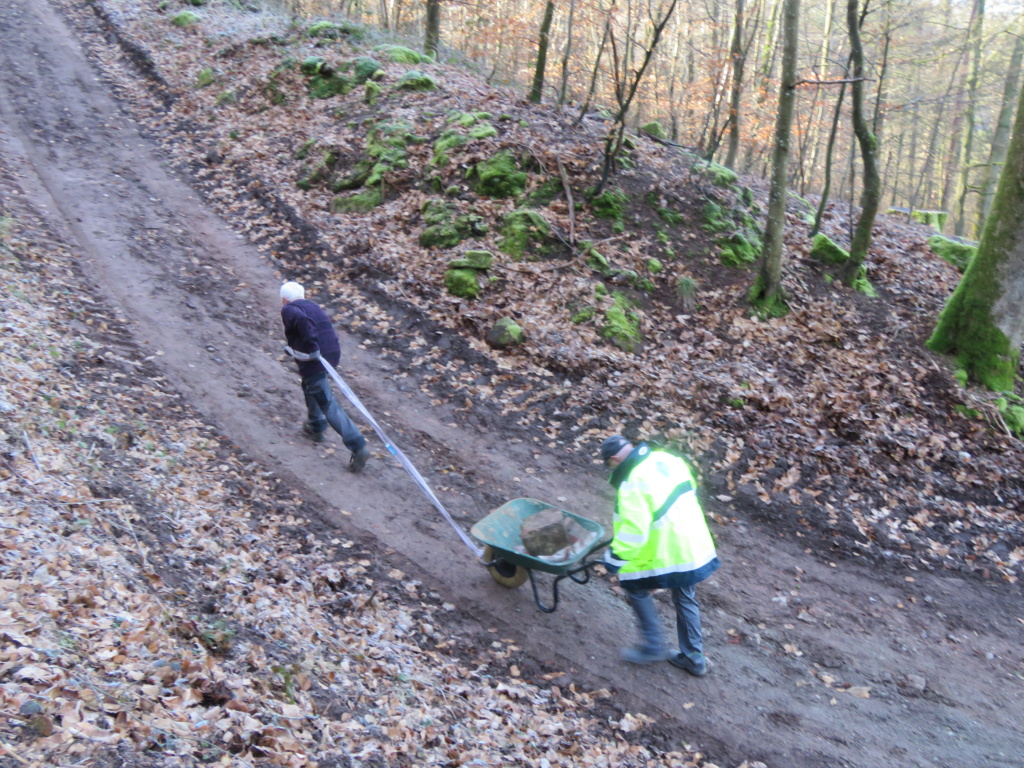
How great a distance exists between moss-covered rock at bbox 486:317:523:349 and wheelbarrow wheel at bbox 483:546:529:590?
16.1 feet

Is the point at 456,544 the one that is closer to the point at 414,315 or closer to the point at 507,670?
the point at 507,670

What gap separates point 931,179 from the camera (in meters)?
31.5

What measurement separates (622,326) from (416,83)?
10.1 meters

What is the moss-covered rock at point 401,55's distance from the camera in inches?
753

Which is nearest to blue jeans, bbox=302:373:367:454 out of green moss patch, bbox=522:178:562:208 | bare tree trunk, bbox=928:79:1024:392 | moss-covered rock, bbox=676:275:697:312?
moss-covered rock, bbox=676:275:697:312

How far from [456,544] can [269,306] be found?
6.56 meters

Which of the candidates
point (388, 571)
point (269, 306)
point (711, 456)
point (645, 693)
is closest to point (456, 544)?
point (388, 571)

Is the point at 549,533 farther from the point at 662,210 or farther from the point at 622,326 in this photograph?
the point at 662,210

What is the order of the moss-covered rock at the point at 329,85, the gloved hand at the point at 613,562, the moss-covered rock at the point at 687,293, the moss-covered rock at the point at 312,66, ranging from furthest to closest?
the moss-covered rock at the point at 312,66, the moss-covered rock at the point at 329,85, the moss-covered rock at the point at 687,293, the gloved hand at the point at 613,562

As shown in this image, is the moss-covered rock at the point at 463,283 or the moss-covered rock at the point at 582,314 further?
the moss-covered rock at the point at 463,283

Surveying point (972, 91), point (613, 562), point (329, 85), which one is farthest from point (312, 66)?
point (972, 91)

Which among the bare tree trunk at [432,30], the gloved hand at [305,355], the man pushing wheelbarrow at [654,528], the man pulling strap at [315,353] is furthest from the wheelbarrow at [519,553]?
the bare tree trunk at [432,30]

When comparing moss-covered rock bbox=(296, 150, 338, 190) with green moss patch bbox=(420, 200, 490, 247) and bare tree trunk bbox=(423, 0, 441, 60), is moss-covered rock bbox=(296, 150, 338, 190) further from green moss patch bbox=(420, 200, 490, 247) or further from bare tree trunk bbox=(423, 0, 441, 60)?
bare tree trunk bbox=(423, 0, 441, 60)

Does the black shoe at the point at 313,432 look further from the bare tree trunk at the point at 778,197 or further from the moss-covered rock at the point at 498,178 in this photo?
the bare tree trunk at the point at 778,197
